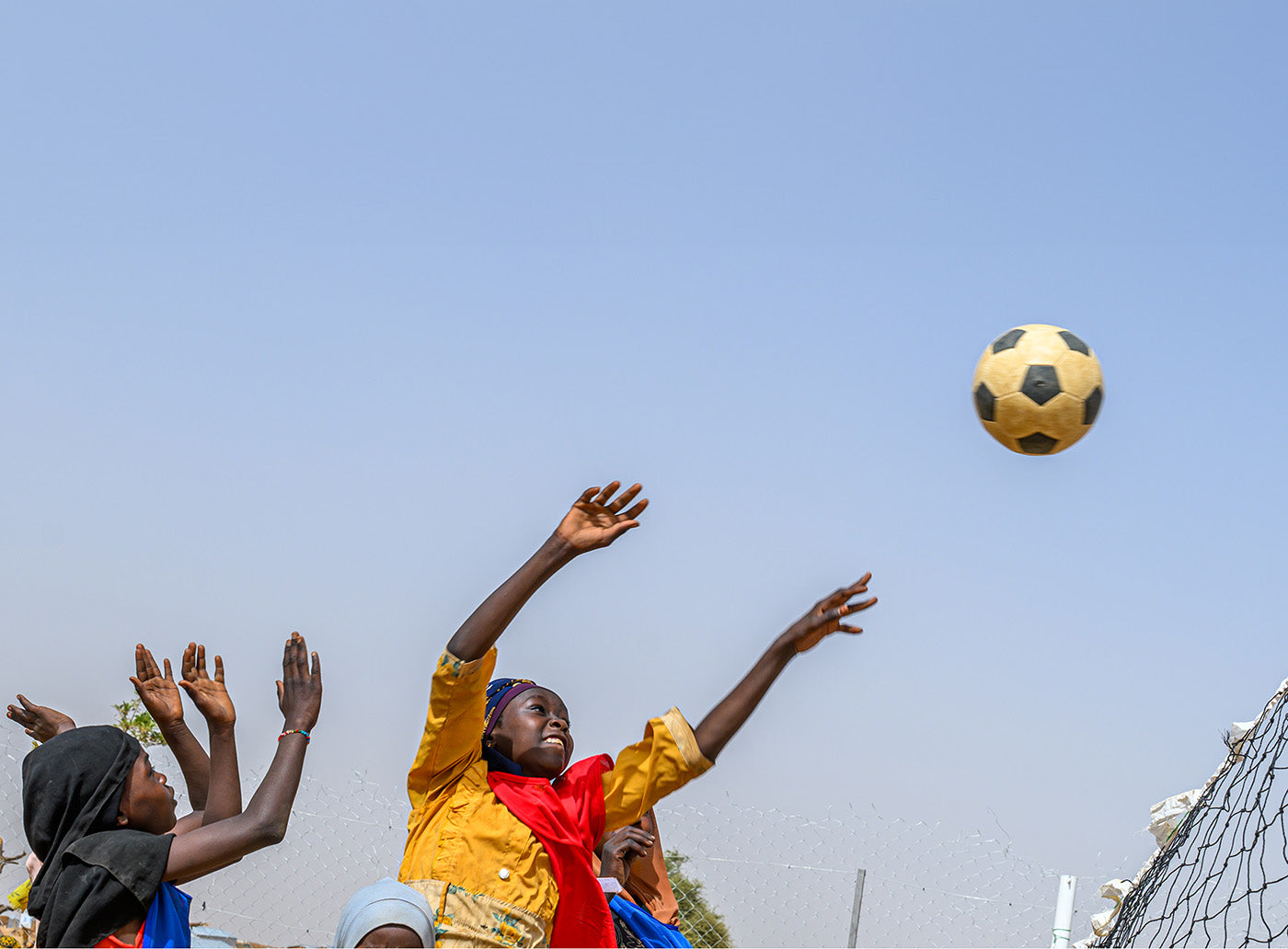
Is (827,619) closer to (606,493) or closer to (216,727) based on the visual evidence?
(606,493)

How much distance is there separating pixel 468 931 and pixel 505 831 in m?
0.30

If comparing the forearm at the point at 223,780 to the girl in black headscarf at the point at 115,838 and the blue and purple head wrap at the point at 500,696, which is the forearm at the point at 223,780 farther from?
the blue and purple head wrap at the point at 500,696

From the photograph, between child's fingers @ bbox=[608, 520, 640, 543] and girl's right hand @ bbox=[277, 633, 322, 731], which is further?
child's fingers @ bbox=[608, 520, 640, 543]

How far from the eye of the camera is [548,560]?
387cm

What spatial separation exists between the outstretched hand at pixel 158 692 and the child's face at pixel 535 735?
3.13 feet

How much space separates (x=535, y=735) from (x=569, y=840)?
36cm

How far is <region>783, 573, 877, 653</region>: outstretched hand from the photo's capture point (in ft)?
13.6

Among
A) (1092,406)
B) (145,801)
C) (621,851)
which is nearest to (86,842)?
(145,801)

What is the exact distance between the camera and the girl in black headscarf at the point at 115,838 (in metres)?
3.07

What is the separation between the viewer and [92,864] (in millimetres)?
3070

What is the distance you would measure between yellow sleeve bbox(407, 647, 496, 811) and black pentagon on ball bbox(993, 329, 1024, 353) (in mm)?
2784

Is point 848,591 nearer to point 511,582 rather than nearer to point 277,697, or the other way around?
point 511,582

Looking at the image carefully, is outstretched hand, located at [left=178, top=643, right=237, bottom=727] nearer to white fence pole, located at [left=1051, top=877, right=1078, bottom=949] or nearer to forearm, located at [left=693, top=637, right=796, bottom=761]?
forearm, located at [left=693, top=637, right=796, bottom=761]

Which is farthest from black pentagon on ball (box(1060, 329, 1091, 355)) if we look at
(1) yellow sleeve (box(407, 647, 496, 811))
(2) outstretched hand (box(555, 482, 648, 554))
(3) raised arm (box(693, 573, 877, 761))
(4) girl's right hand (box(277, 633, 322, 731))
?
(4) girl's right hand (box(277, 633, 322, 731))
